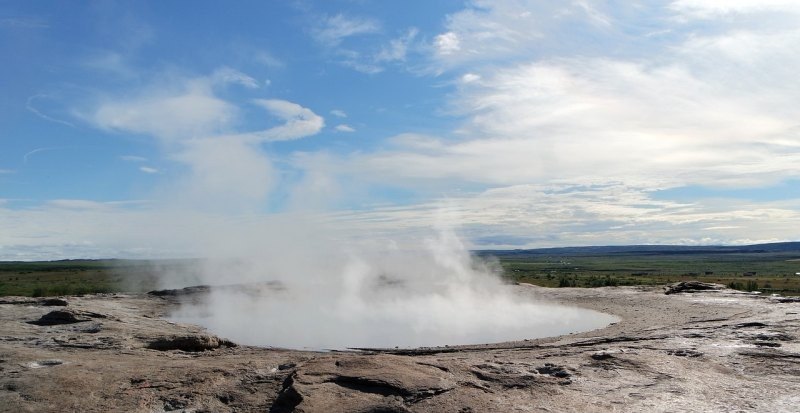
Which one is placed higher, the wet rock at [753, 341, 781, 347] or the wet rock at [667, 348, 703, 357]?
the wet rock at [753, 341, 781, 347]

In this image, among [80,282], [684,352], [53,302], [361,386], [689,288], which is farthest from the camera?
[80,282]

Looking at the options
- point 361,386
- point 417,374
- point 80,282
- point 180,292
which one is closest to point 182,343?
point 361,386

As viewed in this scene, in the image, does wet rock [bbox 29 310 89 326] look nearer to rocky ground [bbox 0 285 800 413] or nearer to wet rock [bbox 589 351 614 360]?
rocky ground [bbox 0 285 800 413]

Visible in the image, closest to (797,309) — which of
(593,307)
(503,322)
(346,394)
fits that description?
(593,307)

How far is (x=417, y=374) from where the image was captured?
807cm

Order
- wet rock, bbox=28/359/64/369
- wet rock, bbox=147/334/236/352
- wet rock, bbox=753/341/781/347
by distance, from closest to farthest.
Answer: wet rock, bbox=28/359/64/369 → wet rock, bbox=753/341/781/347 → wet rock, bbox=147/334/236/352

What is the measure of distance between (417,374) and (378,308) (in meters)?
13.9

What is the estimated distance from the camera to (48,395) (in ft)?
26.6

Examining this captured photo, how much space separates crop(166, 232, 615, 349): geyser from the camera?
613 inches

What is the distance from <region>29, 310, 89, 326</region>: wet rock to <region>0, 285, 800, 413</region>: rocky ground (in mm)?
680

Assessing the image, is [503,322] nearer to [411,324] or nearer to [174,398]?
[411,324]

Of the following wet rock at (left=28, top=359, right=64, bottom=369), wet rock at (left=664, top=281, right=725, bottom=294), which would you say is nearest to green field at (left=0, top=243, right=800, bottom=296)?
wet rock at (left=664, top=281, right=725, bottom=294)

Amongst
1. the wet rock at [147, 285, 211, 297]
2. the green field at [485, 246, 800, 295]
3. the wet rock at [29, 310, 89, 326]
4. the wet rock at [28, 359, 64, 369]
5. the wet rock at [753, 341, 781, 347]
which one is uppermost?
the wet rock at [29, 310, 89, 326]

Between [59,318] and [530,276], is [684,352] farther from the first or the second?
[530,276]
